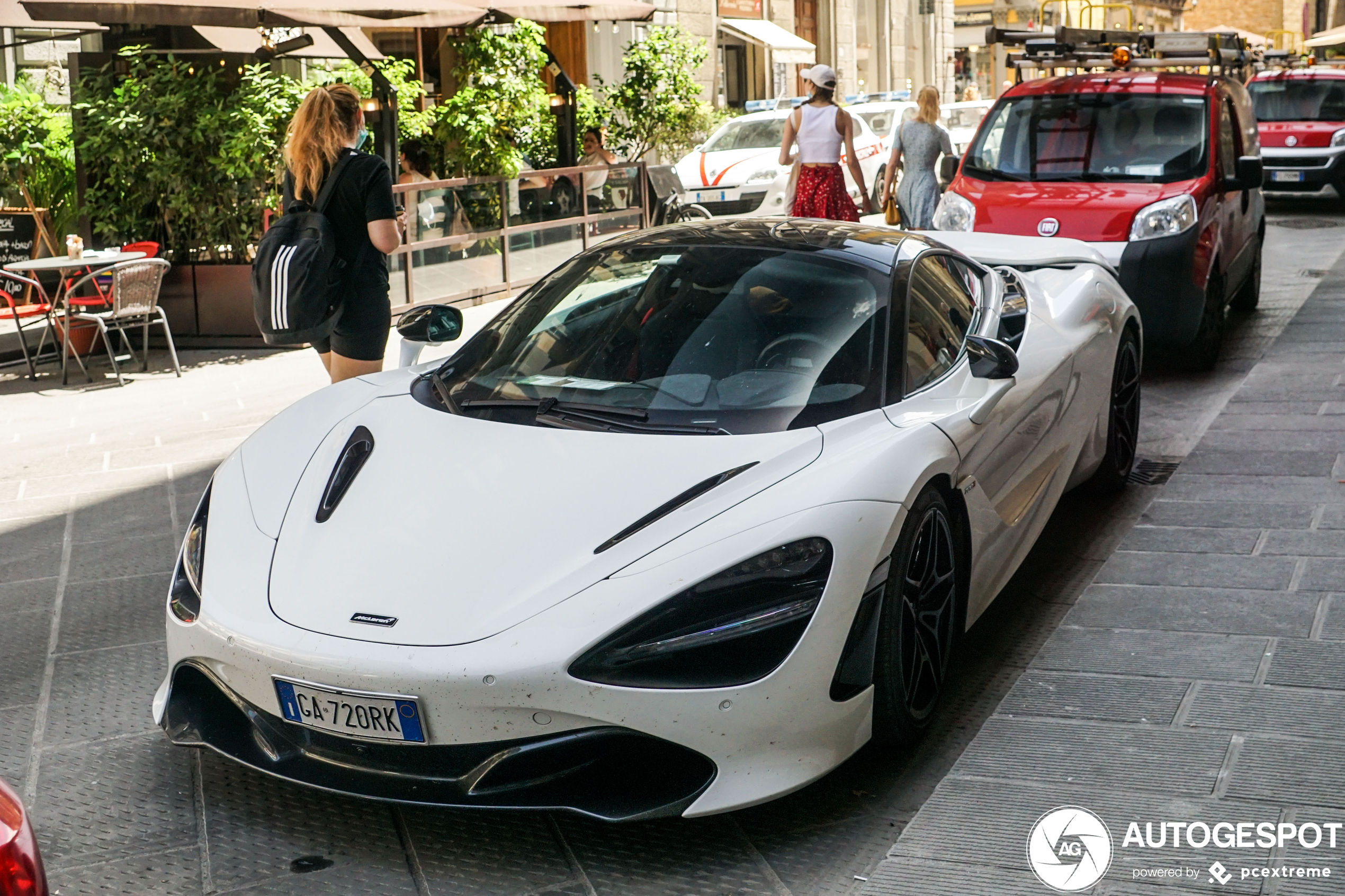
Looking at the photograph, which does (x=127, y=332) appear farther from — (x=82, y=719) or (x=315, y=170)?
(x=82, y=719)

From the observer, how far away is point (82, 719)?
3916 mm

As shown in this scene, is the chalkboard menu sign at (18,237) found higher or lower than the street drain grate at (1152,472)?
higher

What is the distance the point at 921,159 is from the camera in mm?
11203

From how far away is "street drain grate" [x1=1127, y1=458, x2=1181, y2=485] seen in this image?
602 centimetres

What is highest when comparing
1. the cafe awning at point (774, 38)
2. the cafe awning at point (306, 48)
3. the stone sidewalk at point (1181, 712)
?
the cafe awning at point (774, 38)

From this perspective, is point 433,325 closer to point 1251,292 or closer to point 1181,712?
point 1181,712

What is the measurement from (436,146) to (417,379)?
29.4 ft

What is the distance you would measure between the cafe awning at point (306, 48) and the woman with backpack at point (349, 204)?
270 inches

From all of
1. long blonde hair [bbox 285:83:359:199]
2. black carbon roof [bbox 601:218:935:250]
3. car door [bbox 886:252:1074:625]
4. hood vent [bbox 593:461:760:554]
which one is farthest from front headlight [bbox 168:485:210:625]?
long blonde hair [bbox 285:83:359:199]

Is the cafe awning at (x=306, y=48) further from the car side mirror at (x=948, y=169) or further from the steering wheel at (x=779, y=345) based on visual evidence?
the steering wheel at (x=779, y=345)

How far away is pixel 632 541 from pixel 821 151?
7.24 metres

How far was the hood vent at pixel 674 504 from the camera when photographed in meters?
3.08

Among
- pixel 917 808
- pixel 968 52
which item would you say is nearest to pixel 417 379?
pixel 917 808

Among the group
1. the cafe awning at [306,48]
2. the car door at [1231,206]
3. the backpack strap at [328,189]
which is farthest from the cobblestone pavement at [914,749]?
the cafe awning at [306,48]
